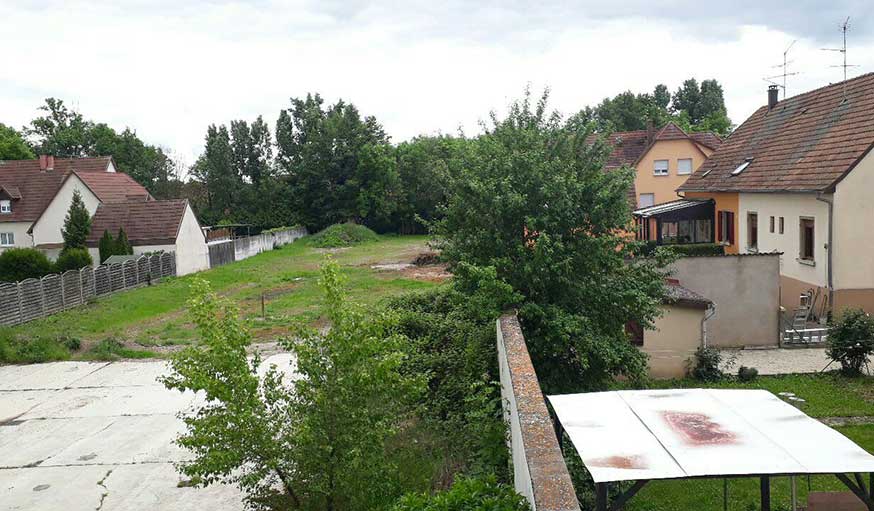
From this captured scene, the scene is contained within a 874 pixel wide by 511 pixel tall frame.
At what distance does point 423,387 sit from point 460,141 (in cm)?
792

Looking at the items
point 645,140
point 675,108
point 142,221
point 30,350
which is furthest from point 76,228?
point 675,108

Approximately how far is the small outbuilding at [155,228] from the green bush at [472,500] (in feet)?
113

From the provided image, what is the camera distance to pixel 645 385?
1352 centimetres

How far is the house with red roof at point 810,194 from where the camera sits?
21.6 metres

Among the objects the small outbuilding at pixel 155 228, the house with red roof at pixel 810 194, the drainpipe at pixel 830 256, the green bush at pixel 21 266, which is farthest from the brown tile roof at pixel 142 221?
the drainpipe at pixel 830 256

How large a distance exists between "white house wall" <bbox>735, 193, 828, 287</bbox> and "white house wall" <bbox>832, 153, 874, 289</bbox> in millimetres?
372

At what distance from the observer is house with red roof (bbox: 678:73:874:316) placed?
21.6 meters

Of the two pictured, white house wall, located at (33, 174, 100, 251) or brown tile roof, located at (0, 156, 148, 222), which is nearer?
white house wall, located at (33, 174, 100, 251)

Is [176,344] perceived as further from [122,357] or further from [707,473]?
[707,473]

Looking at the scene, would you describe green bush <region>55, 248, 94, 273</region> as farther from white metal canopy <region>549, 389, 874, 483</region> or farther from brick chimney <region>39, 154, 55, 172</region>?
white metal canopy <region>549, 389, 874, 483</region>

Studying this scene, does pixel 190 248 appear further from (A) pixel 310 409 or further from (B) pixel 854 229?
(A) pixel 310 409

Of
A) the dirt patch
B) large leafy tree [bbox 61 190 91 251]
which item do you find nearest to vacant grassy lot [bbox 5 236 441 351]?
the dirt patch

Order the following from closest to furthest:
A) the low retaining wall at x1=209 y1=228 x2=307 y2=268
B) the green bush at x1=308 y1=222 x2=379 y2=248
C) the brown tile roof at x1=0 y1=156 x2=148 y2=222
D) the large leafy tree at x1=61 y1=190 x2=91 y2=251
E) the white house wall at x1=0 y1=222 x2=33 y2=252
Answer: the large leafy tree at x1=61 y1=190 x2=91 y2=251 → the white house wall at x1=0 y1=222 x2=33 y2=252 → the brown tile roof at x1=0 y1=156 x2=148 y2=222 → the low retaining wall at x1=209 y1=228 x2=307 y2=268 → the green bush at x1=308 y1=222 x2=379 y2=248

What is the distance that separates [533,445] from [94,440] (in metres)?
11.0
